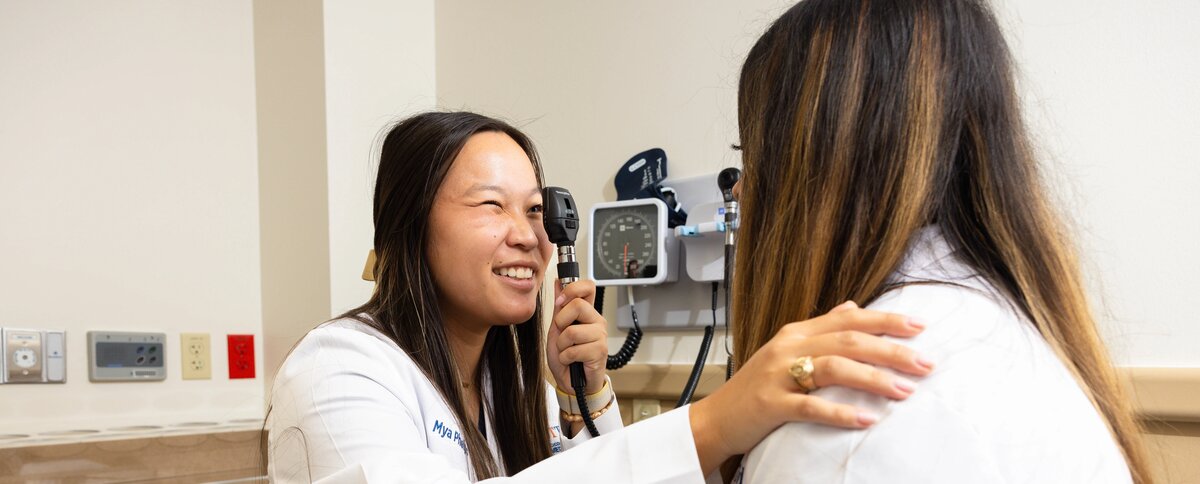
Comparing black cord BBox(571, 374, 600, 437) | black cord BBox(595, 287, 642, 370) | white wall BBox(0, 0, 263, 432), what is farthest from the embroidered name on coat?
white wall BBox(0, 0, 263, 432)

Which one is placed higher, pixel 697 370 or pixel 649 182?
pixel 649 182

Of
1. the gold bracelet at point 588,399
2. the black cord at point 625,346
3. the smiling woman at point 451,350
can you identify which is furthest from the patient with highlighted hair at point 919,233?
the black cord at point 625,346

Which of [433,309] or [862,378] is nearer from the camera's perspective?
[862,378]

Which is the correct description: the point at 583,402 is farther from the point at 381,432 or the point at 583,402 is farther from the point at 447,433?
the point at 381,432

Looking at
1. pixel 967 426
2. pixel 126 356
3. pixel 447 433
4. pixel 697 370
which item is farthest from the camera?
pixel 126 356

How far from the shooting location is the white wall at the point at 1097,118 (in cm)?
145

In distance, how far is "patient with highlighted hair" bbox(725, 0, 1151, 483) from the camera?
0.67m

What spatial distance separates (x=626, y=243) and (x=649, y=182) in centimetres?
16

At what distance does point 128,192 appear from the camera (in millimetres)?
2205

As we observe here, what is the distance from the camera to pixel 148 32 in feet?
7.45

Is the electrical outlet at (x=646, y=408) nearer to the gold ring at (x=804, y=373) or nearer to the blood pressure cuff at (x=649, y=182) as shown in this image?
the blood pressure cuff at (x=649, y=182)

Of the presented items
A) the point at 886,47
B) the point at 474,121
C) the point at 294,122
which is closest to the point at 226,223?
the point at 294,122

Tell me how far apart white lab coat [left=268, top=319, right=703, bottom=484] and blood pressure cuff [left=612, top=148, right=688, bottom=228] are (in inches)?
35.3

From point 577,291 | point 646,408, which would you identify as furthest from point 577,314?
point 646,408
